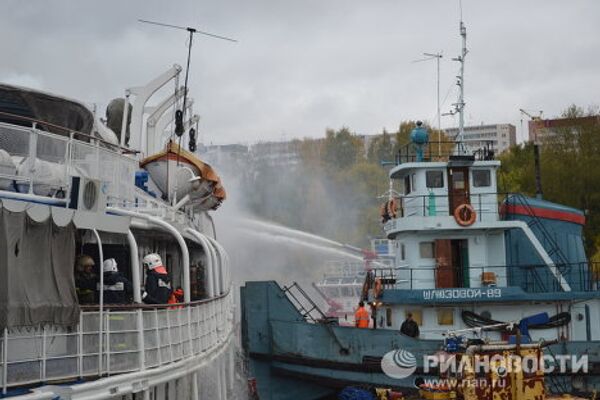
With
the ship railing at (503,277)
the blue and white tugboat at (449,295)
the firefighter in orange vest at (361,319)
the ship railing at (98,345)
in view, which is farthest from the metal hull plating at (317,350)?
the ship railing at (98,345)

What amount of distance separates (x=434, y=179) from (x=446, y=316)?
4029 millimetres

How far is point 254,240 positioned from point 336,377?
103 feet

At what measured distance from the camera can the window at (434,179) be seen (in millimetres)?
25391

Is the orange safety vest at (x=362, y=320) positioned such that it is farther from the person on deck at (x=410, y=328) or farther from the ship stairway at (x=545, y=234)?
the ship stairway at (x=545, y=234)

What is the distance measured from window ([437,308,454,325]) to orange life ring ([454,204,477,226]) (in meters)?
2.48

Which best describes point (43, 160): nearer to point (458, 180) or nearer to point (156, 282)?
point (156, 282)

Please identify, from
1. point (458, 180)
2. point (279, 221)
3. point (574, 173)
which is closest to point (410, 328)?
point (458, 180)

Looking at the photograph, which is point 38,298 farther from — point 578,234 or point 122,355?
point 578,234

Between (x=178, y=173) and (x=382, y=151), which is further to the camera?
(x=382, y=151)

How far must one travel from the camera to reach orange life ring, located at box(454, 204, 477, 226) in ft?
80.5

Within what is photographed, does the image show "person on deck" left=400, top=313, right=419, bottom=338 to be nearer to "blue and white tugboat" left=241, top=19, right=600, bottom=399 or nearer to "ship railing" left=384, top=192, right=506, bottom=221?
"blue and white tugboat" left=241, top=19, right=600, bottom=399

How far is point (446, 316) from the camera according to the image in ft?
80.2

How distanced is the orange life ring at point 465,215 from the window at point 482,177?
1.25m

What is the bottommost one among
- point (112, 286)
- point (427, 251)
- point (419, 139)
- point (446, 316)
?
point (446, 316)
